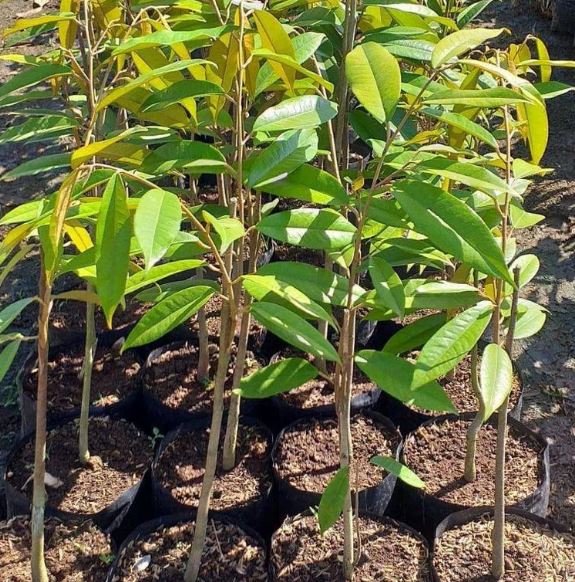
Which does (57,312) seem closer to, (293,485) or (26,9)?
(293,485)

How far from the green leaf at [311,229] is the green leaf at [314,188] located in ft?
0.10

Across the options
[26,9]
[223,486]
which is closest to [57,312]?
[223,486]

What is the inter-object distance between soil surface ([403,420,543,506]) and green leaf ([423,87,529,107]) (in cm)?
93

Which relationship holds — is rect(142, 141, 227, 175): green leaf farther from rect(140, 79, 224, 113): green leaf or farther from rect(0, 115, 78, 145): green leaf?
rect(0, 115, 78, 145): green leaf

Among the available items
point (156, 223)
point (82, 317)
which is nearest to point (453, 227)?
point (156, 223)

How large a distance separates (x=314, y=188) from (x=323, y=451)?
767 millimetres

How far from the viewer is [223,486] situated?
1.61 meters

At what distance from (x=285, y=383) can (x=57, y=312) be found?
138cm

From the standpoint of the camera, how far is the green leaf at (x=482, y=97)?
90 cm

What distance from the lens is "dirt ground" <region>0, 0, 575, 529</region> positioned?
6.75ft

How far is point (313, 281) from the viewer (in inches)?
44.7

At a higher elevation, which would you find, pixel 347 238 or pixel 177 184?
pixel 347 238

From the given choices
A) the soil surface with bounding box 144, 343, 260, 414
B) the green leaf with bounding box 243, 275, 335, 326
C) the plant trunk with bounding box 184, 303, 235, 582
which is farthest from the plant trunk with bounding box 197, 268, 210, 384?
the green leaf with bounding box 243, 275, 335, 326

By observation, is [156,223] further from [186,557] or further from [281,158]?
[186,557]
